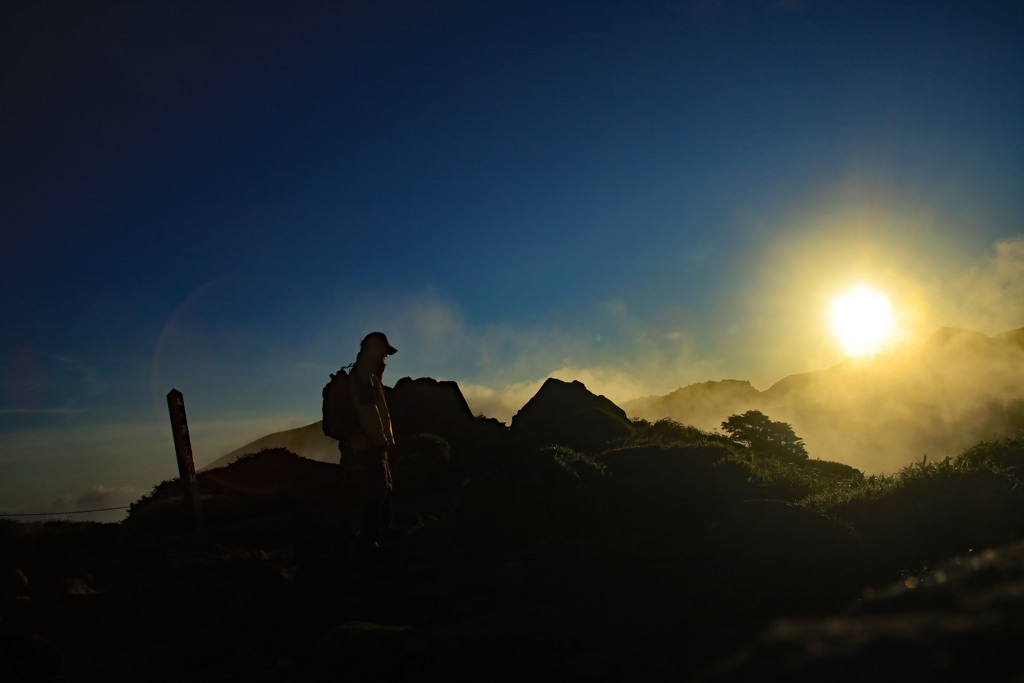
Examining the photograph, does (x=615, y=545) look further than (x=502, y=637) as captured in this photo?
Yes

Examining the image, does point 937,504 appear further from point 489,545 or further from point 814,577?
point 489,545

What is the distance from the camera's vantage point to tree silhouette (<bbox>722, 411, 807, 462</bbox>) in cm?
2734

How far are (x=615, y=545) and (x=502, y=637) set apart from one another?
3.03 metres

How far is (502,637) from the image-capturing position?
439 cm

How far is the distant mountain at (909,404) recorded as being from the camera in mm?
126375

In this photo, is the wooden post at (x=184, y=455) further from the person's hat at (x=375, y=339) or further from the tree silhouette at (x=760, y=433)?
the tree silhouette at (x=760, y=433)

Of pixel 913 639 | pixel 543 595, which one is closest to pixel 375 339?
pixel 543 595

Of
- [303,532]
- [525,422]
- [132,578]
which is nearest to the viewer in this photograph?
[132,578]

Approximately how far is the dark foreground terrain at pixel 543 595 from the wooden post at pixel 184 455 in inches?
60.2

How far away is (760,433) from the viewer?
28.6 meters

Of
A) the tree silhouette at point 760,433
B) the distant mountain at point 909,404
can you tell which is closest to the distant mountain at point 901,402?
the distant mountain at point 909,404

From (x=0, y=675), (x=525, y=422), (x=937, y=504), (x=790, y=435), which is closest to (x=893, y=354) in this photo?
(x=790, y=435)

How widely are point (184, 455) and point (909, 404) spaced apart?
16919 centimetres

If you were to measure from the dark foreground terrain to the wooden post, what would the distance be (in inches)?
60.2
